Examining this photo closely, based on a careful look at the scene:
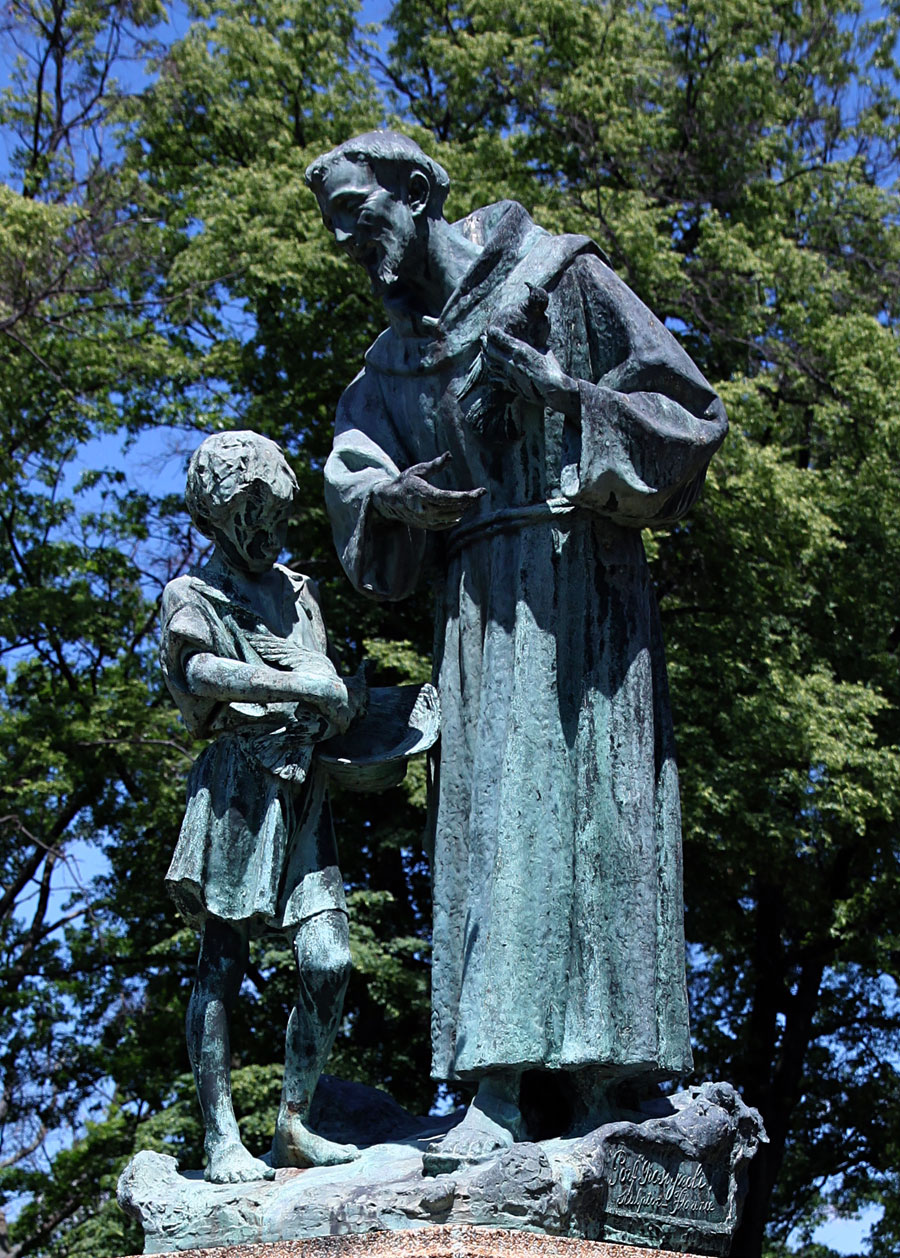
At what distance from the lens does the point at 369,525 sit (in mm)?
5371

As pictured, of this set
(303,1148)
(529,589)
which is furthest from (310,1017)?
(529,589)

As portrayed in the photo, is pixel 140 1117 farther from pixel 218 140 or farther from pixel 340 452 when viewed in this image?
pixel 340 452

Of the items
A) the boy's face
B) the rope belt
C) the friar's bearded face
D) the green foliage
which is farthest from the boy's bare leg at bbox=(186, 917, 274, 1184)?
the green foliage

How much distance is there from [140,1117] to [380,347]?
38.2 feet

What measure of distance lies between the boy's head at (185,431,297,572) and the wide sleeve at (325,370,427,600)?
0.69 ft

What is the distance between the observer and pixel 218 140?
Answer: 18.9 metres

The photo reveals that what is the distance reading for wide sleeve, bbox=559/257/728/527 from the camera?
5012 millimetres

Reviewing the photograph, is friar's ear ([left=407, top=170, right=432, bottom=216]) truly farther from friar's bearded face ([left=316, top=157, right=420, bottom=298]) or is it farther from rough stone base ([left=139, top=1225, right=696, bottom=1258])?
rough stone base ([left=139, top=1225, right=696, bottom=1258])

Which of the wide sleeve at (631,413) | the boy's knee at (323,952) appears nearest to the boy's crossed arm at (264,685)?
the boy's knee at (323,952)

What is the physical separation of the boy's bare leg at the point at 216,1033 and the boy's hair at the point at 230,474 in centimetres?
116

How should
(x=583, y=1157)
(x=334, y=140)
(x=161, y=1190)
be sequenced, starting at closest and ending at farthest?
(x=583, y=1157) < (x=161, y=1190) < (x=334, y=140)

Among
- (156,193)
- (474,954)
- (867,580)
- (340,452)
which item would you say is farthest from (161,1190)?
(156,193)

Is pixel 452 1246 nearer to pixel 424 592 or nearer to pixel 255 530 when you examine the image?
pixel 255 530

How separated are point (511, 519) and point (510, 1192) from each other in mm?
1970
